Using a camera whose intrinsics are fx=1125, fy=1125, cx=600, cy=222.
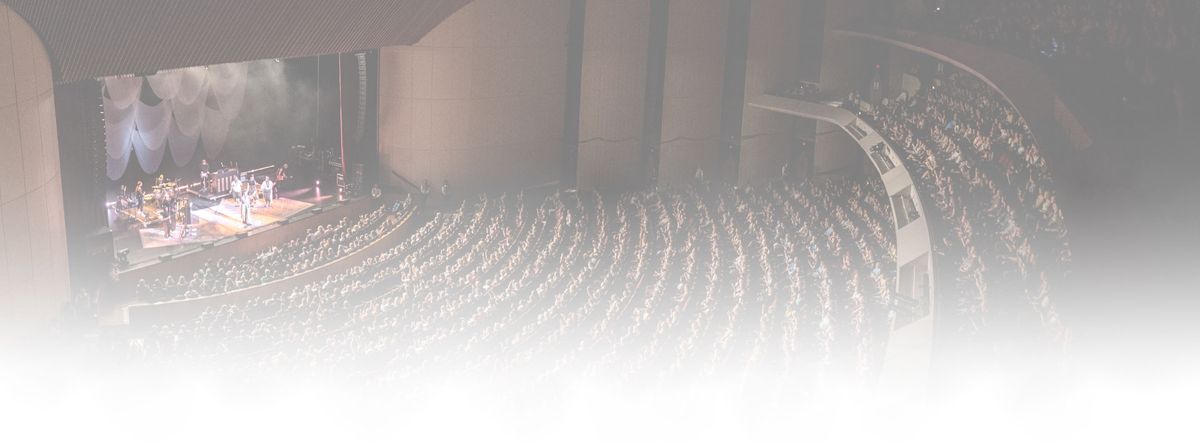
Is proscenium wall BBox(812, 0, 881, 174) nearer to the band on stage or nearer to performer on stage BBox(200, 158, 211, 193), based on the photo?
the band on stage

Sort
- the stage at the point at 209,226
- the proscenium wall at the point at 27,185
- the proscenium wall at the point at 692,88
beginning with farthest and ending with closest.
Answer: the proscenium wall at the point at 692,88 → the stage at the point at 209,226 → the proscenium wall at the point at 27,185

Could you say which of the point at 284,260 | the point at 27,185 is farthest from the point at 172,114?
the point at 27,185

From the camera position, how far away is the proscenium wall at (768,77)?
21.7 meters

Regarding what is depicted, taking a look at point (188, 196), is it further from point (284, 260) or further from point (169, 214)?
point (284, 260)

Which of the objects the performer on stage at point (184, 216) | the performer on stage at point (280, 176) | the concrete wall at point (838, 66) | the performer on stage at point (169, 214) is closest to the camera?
the performer on stage at point (169, 214)

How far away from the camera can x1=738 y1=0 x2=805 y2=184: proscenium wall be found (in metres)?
21.7

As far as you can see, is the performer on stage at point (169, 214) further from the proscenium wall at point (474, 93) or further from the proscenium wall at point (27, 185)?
the proscenium wall at point (474, 93)

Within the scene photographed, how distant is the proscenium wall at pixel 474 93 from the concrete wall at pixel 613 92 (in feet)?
1.88

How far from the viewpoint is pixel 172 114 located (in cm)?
1923

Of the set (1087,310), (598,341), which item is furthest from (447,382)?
(1087,310)

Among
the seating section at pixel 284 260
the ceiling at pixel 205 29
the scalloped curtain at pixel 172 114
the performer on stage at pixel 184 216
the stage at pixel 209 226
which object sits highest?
the ceiling at pixel 205 29

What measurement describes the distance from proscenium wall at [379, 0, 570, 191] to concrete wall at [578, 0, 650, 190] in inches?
22.5

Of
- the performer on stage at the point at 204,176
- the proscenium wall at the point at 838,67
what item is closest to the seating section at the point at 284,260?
the performer on stage at the point at 204,176

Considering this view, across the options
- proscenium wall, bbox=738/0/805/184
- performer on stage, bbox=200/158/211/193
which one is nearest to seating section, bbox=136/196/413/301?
performer on stage, bbox=200/158/211/193
